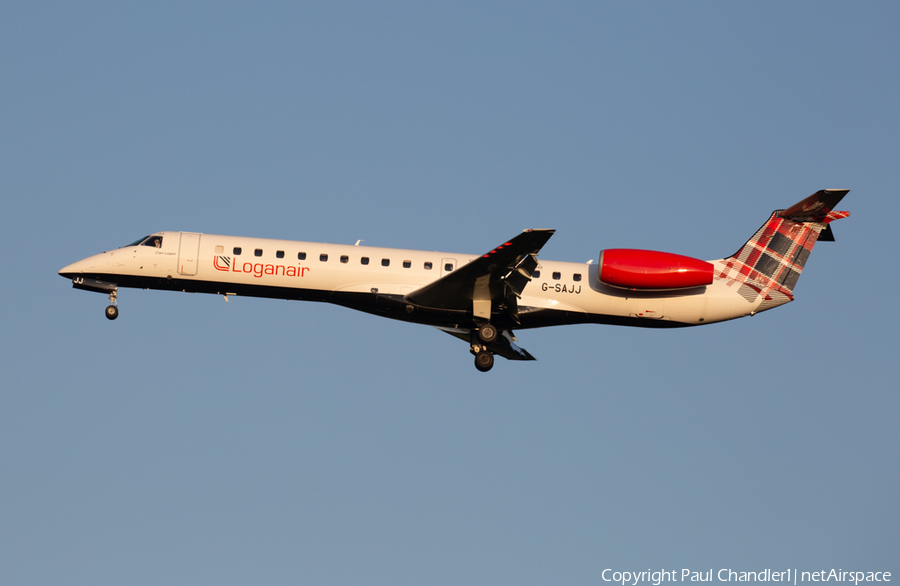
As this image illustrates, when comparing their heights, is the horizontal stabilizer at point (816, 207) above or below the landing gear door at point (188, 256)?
above

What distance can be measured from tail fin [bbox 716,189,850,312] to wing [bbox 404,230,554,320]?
6490 millimetres

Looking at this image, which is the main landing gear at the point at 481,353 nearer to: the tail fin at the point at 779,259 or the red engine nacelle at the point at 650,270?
the red engine nacelle at the point at 650,270

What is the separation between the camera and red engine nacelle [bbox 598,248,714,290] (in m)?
25.3

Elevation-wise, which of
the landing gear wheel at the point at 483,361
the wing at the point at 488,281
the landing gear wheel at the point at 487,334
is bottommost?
the landing gear wheel at the point at 483,361

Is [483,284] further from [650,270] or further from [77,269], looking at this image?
[77,269]

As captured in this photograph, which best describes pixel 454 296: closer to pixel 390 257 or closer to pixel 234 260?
pixel 390 257

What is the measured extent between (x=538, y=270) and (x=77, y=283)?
1378cm

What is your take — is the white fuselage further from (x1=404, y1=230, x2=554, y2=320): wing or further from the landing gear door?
(x1=404, y1=230, x2=554, y2=320): wing

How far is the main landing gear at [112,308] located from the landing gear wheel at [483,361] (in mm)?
10920

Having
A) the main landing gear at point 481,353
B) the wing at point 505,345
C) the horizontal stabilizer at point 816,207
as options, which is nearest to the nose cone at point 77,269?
the wing at point 505,345

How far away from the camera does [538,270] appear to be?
26188 millimetres

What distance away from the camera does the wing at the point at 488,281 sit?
909 inches

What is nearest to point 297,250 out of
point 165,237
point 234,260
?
point 234,260

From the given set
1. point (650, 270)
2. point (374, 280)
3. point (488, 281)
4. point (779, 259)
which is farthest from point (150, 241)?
point (779, 259)
